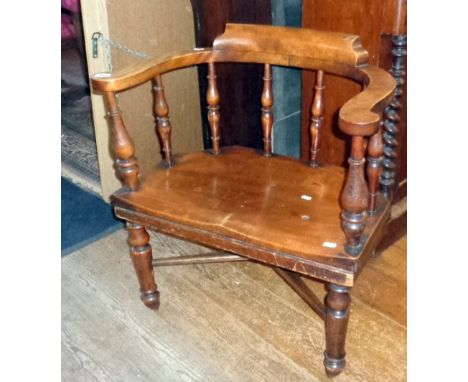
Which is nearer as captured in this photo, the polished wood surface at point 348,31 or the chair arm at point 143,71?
the chair arm at point 143,71

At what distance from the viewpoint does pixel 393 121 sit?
1.52m

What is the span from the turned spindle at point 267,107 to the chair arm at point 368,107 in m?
0.34

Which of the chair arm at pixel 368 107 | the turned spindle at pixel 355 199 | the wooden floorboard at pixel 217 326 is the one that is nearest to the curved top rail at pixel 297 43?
the chair arm at pixel 368 107

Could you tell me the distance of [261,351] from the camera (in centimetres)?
148

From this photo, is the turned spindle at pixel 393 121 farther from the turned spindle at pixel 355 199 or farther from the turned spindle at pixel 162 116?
the turned spindle at pixel 162 116

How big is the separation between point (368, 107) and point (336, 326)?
52 centimetres

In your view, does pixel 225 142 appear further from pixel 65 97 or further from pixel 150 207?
pixel 65 97

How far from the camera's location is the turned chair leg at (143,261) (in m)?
1.46

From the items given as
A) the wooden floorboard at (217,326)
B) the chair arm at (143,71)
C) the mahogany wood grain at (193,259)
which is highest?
the chair arm at (143,71)

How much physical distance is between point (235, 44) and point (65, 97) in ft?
7.79

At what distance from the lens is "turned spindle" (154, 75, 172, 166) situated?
1466 mm

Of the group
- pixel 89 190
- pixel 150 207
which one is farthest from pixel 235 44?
pixel 89 190

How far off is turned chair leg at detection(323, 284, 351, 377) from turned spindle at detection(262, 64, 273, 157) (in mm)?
513

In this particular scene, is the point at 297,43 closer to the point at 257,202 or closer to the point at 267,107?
the point at 267,107
